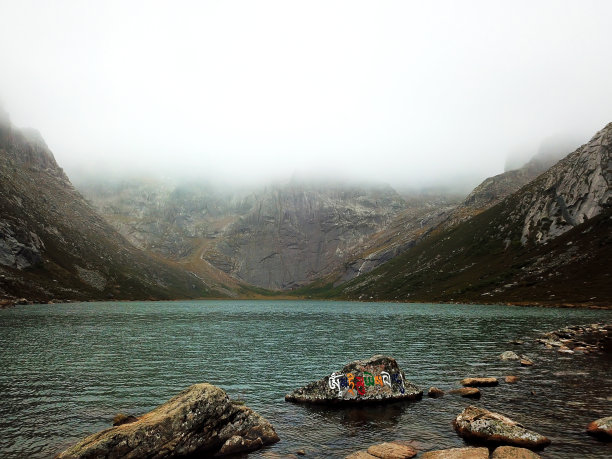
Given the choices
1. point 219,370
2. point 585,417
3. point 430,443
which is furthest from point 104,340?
point 585,417

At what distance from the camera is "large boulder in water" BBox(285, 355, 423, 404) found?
2966 centimetres

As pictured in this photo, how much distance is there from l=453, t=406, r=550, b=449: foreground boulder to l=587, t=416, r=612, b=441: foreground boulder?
10.7 feet

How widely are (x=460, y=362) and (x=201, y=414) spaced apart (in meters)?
35.6

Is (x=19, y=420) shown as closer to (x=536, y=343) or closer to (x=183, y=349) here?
(x=183, y=349)

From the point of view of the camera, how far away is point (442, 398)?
30.2 m

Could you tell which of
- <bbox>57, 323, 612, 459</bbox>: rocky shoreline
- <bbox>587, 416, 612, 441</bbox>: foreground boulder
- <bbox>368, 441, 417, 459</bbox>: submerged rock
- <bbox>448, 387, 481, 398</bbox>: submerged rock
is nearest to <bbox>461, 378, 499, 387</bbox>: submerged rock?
<bbox>448, 387, 481, 398</bbox>: submerged rock

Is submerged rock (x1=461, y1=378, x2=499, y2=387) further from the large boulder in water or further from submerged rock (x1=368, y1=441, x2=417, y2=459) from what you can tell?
submerged rock (x1=368, y1=441, x2=417, y2=459)

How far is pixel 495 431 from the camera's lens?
808 inches

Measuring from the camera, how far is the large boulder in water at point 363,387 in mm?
29656

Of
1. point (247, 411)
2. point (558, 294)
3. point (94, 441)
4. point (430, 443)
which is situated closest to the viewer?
point (94, 441)

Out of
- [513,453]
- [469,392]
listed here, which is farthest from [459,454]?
[469,392]

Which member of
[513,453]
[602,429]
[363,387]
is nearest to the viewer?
[513,453]

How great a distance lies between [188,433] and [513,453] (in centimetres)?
1680

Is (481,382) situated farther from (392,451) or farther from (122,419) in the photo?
(122,419)
